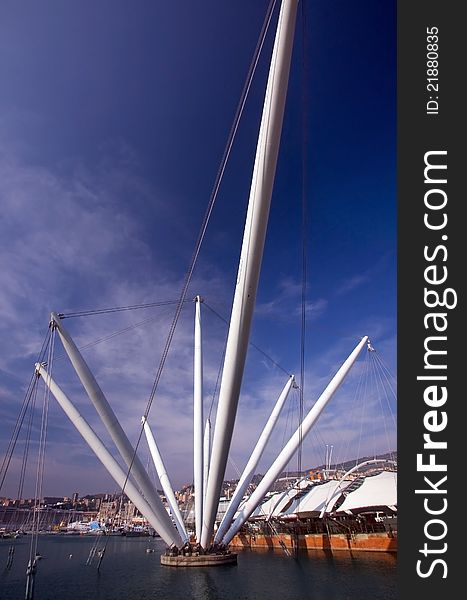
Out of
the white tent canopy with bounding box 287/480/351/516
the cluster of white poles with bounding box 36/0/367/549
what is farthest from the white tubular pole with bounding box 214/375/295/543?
the white tent canopy with bounding box 287/480/351/516

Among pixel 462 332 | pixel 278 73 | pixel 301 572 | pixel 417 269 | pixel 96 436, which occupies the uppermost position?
pixel 278 73

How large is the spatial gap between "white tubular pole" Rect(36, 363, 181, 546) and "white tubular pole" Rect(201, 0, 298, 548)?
15.8 metres

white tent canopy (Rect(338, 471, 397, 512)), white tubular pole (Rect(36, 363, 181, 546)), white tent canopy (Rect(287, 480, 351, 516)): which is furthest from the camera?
white tent canopy (Rect(287, 480, 351, 516))

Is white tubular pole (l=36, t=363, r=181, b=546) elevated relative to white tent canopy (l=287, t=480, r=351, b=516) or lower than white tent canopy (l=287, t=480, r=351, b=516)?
elevated

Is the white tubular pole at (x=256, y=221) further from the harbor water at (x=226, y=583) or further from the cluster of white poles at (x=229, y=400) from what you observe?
the harbor water at (x=226, y=583)

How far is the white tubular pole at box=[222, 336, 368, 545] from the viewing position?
46.8 m

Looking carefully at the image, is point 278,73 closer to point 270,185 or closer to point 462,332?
point 270,185

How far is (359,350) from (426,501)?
46.8m

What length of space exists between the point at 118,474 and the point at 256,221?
27.5m

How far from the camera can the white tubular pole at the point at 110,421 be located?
34.4 meters

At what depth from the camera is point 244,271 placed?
20.9 metres

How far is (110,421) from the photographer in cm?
3453

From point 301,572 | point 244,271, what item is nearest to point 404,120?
point 244,271

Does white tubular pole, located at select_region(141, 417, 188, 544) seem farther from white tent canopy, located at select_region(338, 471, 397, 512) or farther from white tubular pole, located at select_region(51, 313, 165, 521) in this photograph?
white tent canopy, located at select_region(338, 471, 397, 512)
